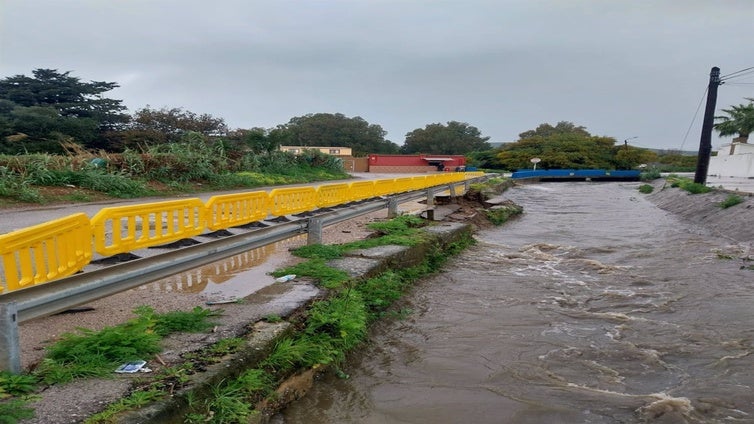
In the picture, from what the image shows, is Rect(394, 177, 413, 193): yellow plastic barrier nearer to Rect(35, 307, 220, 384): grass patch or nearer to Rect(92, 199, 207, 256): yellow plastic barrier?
Rect(92, 199, 207, 256): yellow plastic barrier

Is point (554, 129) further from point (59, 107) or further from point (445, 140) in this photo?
point (59, 107)

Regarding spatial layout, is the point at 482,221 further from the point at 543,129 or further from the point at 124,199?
the point at 543,129

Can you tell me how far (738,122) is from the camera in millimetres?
48781

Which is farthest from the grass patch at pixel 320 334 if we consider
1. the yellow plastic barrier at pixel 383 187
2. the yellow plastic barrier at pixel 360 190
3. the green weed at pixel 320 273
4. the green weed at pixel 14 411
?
the yellow plastic barrier at pixel 383 187

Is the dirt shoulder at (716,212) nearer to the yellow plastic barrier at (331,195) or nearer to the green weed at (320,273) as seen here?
the yellow plastic barrier at (331,195)

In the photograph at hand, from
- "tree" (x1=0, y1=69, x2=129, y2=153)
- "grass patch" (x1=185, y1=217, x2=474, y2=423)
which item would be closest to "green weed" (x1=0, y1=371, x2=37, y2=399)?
"grass patch" (x1=185, y1=217, x2=474, y2=423)

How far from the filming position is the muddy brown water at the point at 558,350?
358 centimetres

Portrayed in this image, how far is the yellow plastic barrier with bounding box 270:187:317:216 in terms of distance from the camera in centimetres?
714

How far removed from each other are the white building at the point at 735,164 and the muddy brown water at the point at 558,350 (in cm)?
1945

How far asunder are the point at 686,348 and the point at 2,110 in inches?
1592

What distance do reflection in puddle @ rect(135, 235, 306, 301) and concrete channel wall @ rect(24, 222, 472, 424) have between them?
1.17ft

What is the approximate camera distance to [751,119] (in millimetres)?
43969

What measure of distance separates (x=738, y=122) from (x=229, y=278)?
186ft

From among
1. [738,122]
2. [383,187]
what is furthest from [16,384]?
[738,122]
